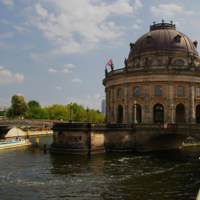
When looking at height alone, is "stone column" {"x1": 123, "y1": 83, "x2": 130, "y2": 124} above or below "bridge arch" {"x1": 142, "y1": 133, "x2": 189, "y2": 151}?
above

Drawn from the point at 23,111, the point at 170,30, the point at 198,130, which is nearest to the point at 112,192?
the point at 198,130

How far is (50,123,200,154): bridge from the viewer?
3811 centimetres

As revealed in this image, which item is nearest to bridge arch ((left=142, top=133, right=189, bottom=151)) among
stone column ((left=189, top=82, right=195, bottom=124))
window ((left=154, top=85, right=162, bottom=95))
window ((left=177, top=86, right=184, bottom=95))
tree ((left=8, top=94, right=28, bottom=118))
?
stone column ((left=189, top=82, right=195, bottom=124))

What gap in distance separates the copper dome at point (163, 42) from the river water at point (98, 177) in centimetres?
2723

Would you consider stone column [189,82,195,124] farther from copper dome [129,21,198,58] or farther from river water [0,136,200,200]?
river water [0,136,200,200]

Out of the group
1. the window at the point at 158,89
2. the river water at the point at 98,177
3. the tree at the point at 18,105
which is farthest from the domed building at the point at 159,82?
the tree at the point at 18,105

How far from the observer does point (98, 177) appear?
2480 centimetres

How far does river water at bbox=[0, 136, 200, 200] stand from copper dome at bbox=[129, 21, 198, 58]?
2723 cm

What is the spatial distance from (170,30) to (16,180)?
47.4m

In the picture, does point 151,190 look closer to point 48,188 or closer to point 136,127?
point 48,188

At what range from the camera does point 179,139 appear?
46.6 meters

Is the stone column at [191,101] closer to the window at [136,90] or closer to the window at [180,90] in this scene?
the window at [180,90]

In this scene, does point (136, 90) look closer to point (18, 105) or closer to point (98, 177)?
point (98, 177)

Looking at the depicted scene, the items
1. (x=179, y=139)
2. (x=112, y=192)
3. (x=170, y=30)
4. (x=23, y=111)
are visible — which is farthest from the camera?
(x=23, y=111)
